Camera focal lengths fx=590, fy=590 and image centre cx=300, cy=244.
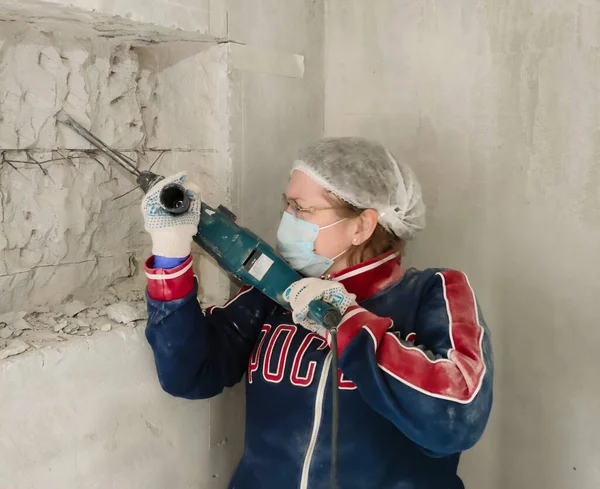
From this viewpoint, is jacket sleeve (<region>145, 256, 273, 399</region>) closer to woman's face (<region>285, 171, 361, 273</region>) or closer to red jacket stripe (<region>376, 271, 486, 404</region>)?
woman's face (<region>285, 171, 361, 273</region>)

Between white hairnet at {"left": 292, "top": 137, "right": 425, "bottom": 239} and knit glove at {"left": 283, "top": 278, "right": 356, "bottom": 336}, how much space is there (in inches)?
8.4

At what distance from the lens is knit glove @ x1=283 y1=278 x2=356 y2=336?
3.52ft

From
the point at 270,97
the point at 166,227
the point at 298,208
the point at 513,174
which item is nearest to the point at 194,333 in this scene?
the point at 166,227

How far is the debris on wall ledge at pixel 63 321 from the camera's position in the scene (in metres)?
1.09

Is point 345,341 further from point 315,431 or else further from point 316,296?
point 315,431

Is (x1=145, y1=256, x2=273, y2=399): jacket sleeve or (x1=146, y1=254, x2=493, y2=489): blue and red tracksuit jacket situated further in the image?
(x1=145, y1=256, x2=273, y2=399): jacket sleeve

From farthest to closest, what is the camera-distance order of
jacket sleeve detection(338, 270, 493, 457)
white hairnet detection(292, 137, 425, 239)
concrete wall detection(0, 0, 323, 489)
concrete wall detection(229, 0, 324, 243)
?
concrete wall detection(229, 0, 324, 243) < white hairnet detection(292, 137, 425, 239) < concrete wall detection(0, 0, 323, 489) < jacket sleeve detection(338, 270, 493, 457)

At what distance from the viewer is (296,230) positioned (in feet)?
4.03

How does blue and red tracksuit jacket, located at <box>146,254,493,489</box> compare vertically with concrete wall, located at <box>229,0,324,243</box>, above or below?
below

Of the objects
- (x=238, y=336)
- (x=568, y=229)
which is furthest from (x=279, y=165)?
(x=568, y=229)

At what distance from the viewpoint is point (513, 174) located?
146cm

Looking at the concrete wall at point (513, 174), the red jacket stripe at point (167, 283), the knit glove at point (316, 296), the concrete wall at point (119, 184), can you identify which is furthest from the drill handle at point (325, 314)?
the concrete wall at point (513, 174)

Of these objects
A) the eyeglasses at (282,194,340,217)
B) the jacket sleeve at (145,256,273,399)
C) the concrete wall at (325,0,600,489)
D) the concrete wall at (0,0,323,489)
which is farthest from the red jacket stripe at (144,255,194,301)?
the concrete wall at (325,0,600,489)

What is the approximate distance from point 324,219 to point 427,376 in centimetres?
39
